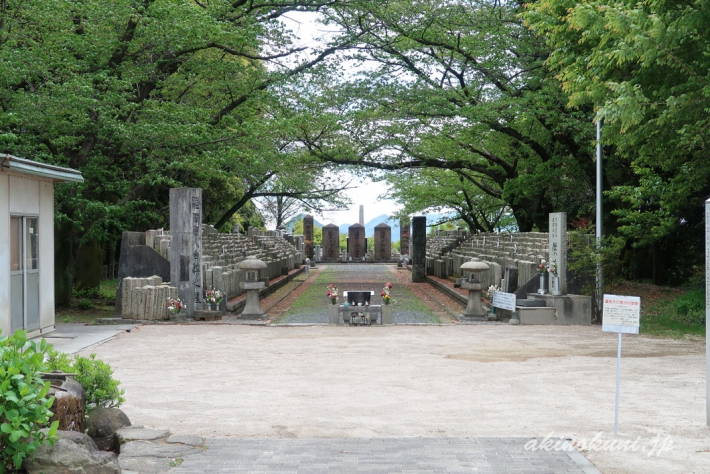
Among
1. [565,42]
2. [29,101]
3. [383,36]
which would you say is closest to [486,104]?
[383,36]

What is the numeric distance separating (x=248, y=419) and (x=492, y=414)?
9.16 ft

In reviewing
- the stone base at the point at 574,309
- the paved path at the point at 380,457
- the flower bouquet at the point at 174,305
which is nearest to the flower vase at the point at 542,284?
the stone base at the point at 574,309

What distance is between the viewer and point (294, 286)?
33.1 metres

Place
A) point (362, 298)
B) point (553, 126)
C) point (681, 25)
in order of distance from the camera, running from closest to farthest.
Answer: point (681, 25) → point (362, 298) → point (553, 126)

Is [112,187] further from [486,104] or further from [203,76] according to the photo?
[486,104]

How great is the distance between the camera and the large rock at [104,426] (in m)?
7.36

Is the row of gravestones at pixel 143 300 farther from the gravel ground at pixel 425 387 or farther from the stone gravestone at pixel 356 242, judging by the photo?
the stone gravestone at pixel 356 242

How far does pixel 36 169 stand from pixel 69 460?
29.6ft

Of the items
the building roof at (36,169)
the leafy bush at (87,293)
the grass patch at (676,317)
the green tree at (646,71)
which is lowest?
the grass patch at (676,317)

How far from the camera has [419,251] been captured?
36688 millimetres

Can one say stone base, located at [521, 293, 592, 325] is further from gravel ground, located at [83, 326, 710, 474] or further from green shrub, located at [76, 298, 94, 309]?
green shrub, located at [76, 298, 94, 309]

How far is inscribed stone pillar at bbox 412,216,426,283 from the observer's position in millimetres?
36353

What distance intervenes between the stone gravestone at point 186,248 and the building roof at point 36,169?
4.19 m

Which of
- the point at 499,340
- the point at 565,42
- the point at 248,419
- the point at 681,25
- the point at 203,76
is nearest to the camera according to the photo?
the point at 248,419
